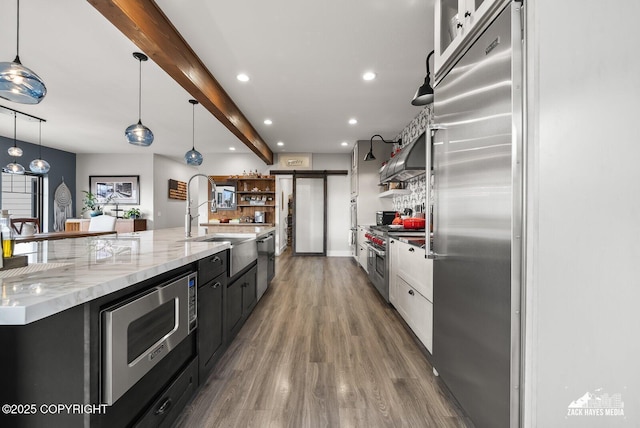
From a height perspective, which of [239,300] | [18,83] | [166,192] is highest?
[18,83]

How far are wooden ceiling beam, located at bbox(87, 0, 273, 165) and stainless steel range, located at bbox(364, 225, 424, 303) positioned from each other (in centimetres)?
260

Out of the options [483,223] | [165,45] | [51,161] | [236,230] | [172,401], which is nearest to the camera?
[483,223]

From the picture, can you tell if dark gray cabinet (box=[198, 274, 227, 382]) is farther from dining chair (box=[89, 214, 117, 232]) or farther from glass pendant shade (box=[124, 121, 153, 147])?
dining chair (box=[89, 214, 117, 232])

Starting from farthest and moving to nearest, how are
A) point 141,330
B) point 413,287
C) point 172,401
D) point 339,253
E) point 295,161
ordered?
point 295,161, point 339,253, point 413,287, point 172,401, point 141,330

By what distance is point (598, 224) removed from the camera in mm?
987

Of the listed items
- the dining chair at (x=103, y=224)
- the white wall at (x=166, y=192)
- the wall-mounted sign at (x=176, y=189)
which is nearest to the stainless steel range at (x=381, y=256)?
the dining chair at (x=103, y=224)

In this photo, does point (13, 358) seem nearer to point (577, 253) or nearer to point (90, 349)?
point (90, 349)

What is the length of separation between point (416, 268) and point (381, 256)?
1171mm

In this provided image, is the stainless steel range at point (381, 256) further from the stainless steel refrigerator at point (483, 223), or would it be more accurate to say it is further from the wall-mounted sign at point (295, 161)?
the wall-mounted sign at point (295, 161)

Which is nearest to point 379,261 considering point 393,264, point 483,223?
point 393,264

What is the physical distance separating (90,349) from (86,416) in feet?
0.64

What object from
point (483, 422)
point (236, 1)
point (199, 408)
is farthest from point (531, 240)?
point (236, 1)

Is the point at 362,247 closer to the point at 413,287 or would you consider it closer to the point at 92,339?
the point at 413,287

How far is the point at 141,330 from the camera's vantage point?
3.69 ft
